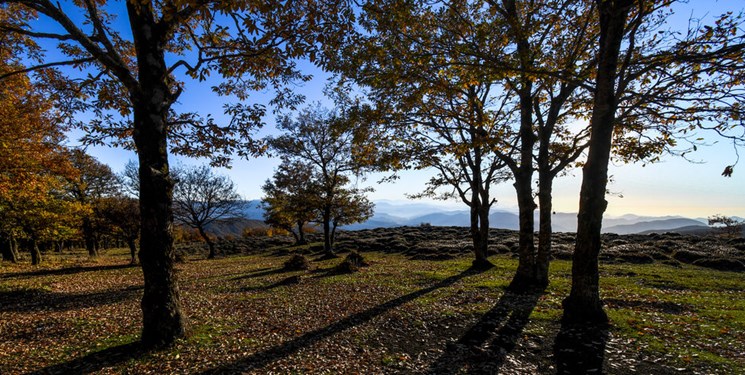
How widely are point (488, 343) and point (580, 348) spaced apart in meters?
2.25

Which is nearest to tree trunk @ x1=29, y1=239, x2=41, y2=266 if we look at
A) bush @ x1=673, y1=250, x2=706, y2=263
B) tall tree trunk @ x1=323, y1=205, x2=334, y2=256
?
tall tree trunk @ x1=323, y1=205, x2=334, y2=256

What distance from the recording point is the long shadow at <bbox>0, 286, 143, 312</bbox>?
13117mm

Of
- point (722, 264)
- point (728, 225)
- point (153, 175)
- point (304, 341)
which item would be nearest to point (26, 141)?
point (153, 175)

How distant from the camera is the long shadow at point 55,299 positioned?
1312 cm

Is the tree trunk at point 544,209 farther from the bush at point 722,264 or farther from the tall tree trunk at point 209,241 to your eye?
the tall tree trunk at point 209,241

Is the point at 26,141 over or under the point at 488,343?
over

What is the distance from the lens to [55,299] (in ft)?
48.0

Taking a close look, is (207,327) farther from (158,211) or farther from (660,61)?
(660,61)

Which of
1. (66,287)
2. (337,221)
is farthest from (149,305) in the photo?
(337,221)

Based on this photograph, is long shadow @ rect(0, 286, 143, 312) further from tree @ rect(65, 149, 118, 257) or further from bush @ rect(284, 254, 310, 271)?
tree @ rect(65, 149, 118, 257)

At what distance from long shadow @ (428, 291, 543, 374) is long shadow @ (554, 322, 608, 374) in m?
1.14

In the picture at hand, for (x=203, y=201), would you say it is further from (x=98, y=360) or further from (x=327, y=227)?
(x=98, y=360)

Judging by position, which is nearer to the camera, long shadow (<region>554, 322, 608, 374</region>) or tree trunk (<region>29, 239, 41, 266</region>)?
long shadow (<region>554, 322, 608, 374</region>)

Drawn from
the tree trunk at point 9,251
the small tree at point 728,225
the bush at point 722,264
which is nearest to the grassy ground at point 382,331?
the bush at point 722,264
